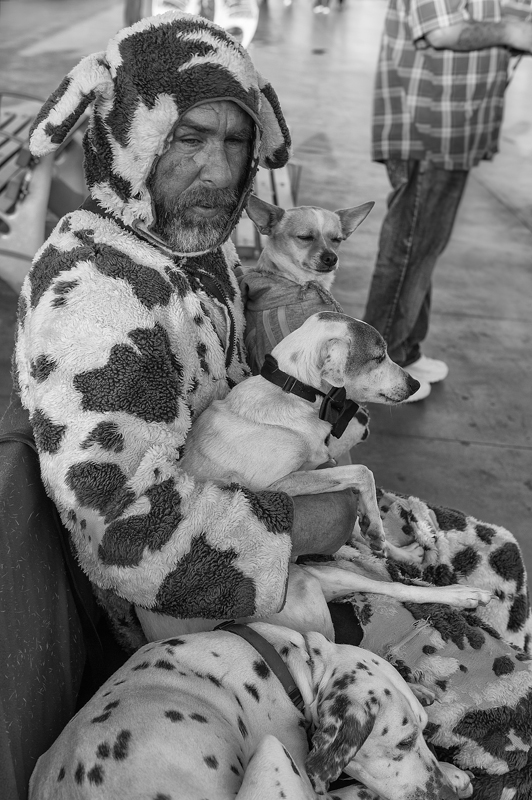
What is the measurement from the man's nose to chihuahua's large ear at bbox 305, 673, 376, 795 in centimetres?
120

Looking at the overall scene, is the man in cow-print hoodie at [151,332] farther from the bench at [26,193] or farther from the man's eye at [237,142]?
the bench at [26,193]

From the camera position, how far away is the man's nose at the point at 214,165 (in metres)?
1.86

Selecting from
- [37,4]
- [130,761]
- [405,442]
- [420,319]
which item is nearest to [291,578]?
[130,761]

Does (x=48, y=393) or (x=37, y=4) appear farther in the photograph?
(x=37, y=4)

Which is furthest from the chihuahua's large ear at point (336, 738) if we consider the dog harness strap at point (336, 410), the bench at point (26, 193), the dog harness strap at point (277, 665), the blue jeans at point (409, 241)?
the bench at point (26, 193)

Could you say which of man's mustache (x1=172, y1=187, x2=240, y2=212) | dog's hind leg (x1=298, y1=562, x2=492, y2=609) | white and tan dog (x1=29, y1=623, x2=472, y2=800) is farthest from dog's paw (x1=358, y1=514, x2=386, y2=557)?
man's mustache (x1=172, y1=187, x2=240, y2=212)

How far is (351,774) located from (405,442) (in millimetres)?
2666

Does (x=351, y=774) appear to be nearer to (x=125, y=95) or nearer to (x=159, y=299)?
(x=159, y=299)

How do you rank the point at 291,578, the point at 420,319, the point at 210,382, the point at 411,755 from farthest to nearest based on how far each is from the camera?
the point at 420,319 → the point at 210,382 → the point at 291,578 → the point at 411,755

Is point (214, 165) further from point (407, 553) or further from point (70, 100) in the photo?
point (407, 553)

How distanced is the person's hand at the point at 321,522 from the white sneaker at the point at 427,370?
2697 mm

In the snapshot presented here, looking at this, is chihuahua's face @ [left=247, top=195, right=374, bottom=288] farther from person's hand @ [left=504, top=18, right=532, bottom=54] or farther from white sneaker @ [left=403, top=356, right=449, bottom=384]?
white sneaker @ [left=403, top=356, right=449, bottom=384]

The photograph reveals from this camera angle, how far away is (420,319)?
431cm

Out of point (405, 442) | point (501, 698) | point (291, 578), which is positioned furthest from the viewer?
point (405, 442)
